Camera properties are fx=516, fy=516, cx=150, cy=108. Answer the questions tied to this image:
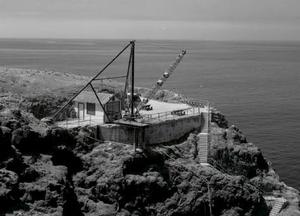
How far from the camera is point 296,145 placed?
79938mm

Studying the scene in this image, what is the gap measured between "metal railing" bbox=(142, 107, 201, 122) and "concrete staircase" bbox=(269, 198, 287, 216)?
12.8 metres

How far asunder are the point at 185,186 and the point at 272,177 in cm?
1595

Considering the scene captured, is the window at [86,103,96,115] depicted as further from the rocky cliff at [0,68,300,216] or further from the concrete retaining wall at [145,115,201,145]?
the concrete retaining wall at [145,115,201,145]

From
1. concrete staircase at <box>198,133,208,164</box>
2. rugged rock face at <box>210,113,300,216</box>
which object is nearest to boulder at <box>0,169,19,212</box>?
concrete staircase at <box>198,133,208,164</box>

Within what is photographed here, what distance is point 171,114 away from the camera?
57.8 meters

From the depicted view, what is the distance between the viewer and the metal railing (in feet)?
181

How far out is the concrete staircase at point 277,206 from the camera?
52.9 metres

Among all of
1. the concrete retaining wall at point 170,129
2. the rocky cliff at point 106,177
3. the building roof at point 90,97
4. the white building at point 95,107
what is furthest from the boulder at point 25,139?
the concrete retaining wall at point 170,129

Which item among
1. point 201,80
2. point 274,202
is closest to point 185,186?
point 274,202

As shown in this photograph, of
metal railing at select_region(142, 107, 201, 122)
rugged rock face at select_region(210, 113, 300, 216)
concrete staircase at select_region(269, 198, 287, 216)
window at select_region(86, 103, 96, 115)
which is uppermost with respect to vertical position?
window at select_region(86, 103, 96, 115)

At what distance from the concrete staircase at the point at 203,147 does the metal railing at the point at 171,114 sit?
3.18 metres

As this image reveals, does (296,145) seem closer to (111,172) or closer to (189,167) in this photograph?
(189,167)

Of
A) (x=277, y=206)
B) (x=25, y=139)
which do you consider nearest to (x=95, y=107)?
(x=25, y=139)

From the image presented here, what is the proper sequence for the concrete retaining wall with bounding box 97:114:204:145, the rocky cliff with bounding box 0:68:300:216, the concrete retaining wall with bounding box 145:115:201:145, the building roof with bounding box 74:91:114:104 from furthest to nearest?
the building roof with bounding box 74:91:114:104 < the concrete retaining wall with bounding box 145:115:201:145 < the concrete retaining wall with bounding box 97:114:204:145 < the rocky cliff with bounding box 0:68:300:216
